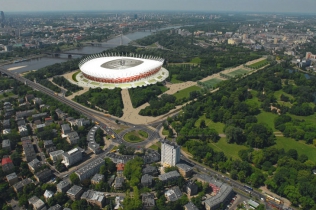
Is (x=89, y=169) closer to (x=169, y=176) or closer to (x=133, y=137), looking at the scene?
(x=169, y=176)

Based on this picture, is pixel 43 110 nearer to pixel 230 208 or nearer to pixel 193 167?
pixel 193 167

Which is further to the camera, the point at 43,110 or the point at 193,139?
the point at 43,110

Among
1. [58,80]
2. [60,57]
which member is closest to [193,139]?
[58,80]

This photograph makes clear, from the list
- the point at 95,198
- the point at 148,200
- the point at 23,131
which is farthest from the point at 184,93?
the point at 95,198

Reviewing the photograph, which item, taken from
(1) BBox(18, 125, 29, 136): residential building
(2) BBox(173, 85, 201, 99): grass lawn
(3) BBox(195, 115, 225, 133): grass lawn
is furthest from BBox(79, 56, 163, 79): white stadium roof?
(1) BBox(18, 125, 29, 136): residential building

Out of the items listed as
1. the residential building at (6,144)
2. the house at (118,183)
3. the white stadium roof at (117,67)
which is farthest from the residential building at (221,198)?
the white stadium roof at (117,67)

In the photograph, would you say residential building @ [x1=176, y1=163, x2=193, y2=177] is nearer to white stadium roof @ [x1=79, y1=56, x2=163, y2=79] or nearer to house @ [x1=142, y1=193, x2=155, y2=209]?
house @ [x1=142, y1=193, x2=155, y2=209]
